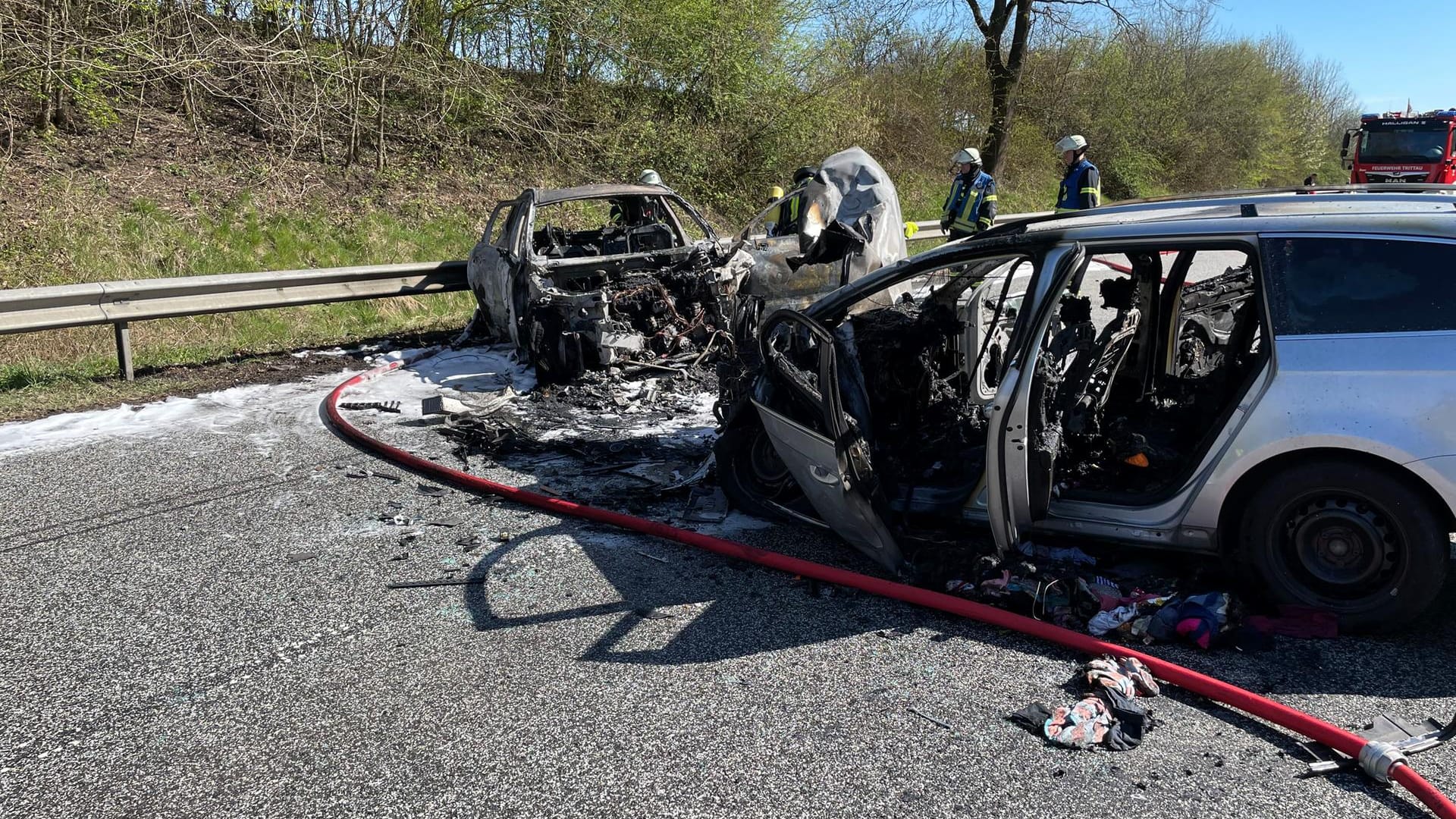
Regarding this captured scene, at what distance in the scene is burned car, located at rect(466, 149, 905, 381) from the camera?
8.28 meters

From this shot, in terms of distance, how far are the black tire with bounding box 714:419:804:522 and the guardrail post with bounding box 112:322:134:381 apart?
227 inches

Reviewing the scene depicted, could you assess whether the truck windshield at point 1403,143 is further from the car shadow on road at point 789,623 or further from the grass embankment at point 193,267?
the car shadow on road at point 789,623

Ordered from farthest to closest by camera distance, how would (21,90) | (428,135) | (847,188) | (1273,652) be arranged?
(428,135) → (21,90) → (847,188) → (1273,652)

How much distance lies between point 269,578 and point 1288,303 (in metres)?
4.37

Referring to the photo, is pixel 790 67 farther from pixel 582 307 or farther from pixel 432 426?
pixel 432 426

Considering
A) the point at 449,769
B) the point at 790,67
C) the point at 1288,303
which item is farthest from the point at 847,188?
the point at 790,67

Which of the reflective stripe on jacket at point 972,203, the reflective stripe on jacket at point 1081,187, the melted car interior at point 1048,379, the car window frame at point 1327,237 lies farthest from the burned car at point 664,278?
the car window frame at point 1327,237

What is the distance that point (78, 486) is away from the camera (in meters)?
5.73

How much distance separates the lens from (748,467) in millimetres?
5324

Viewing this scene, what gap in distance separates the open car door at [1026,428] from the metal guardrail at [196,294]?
2472 millimetres

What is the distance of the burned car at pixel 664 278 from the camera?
326 inches

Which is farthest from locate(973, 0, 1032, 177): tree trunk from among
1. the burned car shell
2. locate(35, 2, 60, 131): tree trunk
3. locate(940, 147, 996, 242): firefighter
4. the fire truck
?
locate(35, 2, 60, 131): tree trunk

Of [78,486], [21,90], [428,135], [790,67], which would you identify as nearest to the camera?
[78,486]

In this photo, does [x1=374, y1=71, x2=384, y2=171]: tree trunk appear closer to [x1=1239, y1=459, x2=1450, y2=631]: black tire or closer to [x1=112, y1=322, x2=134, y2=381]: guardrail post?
[x1=112, y1=322, x2=134, y2=381]: guardrail post
